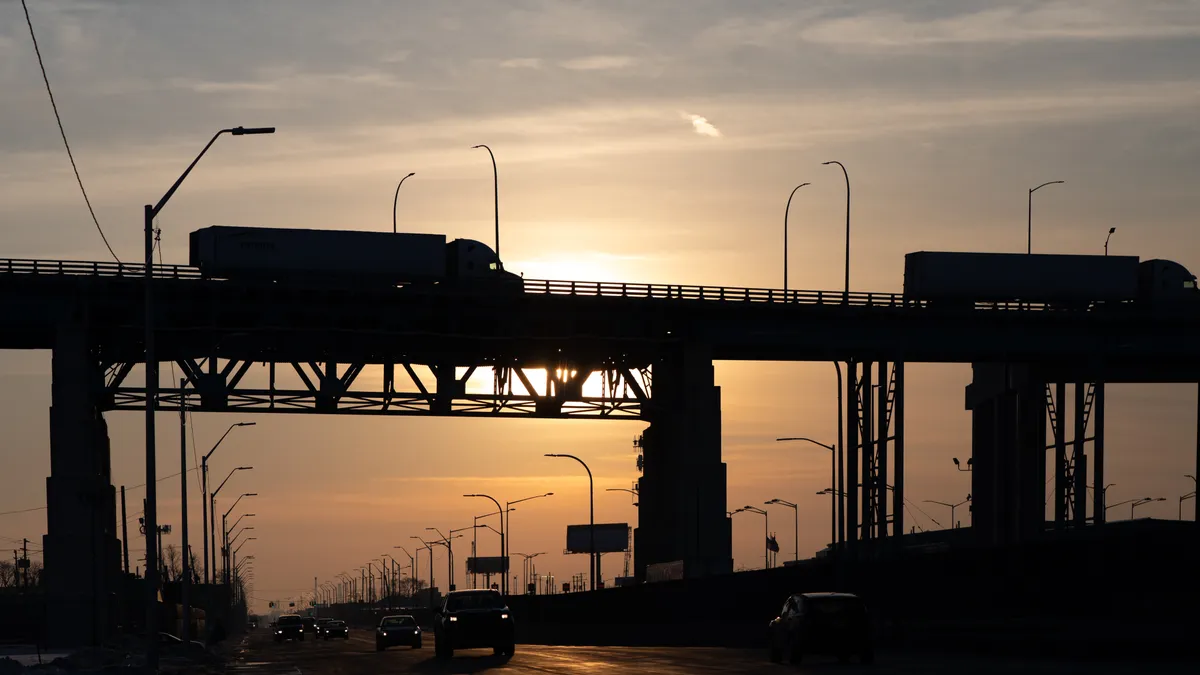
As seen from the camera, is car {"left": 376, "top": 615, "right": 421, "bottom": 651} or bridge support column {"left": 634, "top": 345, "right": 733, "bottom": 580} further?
bridge support column {"left": 634, "top": 345, "right": 733, "bottom": 580}

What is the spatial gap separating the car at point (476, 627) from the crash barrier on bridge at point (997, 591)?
11.9 metres

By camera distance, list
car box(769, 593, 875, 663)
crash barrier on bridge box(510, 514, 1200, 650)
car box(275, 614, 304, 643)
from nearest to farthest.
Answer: car box(769, 593, 875, 663), crash barrier on bridge box(510, 514, 1200, 650), car box(275, 614, 304, 643)

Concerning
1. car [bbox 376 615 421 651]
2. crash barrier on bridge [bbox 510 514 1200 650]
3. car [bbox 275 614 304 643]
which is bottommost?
car [bbox 275 614 304 643]

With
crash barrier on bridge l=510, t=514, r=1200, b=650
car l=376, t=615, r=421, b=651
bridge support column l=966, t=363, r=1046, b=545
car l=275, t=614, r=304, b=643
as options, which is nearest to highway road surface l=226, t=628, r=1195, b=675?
crash barrier on bridge l=510, t=514, r=1200, b=650

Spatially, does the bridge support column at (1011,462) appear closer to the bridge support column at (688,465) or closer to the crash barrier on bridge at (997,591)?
the bridge support column at (688,465)

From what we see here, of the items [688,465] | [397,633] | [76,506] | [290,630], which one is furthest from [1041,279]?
[290,630]

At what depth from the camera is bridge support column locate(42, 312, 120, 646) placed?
70.0 m

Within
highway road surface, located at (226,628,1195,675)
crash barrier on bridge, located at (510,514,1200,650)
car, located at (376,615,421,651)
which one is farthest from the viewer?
car, located at (376,615,421,651)

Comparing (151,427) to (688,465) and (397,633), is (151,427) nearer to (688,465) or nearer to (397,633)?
(397,633)

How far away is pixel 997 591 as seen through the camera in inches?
2456

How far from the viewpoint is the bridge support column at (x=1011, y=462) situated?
92.9 meters

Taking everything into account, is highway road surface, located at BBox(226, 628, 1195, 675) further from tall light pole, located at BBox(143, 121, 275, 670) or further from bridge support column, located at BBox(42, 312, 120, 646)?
bridge support column, located at BBox(42, 312, 120, 646)

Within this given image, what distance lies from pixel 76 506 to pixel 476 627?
29778mm

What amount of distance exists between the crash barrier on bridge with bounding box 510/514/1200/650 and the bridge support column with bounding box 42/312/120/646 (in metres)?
23.3
